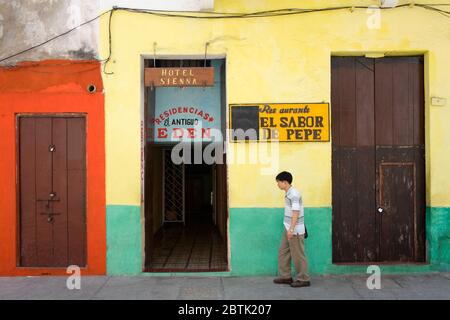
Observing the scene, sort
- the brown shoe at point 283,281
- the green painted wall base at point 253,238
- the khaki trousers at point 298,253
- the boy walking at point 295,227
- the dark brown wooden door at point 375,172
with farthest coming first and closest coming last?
the dark brown wooden door at point 375,172 < the green painted wall base at point 253,238 < the brown shoe at point 283,281 < the khaki trousers at point 298,253 < the boy walking at point 295,227

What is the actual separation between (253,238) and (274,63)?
9.46ft

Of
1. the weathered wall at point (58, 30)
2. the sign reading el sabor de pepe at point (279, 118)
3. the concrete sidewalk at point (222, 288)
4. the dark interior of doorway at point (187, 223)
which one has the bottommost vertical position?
the concrete sidewalk at point (222, 288)

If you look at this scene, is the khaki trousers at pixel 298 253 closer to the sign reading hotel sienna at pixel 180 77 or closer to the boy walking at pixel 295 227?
the boy walking at pixel 295 227

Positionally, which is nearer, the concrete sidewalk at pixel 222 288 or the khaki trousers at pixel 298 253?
the concrete sidewalk at pixel 222 288

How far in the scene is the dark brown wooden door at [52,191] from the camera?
697 cm

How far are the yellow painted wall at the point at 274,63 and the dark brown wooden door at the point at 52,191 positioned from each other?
63 cm

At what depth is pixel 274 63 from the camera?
6961 mm

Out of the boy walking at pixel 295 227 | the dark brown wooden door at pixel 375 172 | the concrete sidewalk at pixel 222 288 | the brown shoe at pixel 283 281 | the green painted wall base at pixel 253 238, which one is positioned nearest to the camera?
the concrete sidewalk at pixel 222 288

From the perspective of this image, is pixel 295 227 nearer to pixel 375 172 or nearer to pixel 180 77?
pixel 375 172

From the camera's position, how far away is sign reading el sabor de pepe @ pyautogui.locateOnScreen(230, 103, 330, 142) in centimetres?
692

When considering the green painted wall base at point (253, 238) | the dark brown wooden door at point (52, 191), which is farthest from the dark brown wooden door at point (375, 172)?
the dark brown wooden door at point (52, 191)

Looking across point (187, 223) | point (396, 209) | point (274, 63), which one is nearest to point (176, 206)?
point (187, 223)

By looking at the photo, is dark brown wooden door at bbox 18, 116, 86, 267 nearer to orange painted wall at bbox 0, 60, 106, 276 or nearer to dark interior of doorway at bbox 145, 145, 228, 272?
orange painted wall at bbox 0, 60, 106, 276
